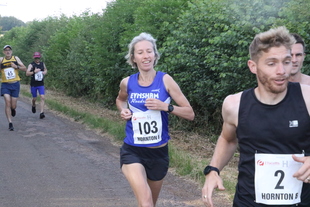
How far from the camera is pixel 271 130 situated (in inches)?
123

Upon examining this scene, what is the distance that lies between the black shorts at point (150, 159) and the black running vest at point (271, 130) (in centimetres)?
178

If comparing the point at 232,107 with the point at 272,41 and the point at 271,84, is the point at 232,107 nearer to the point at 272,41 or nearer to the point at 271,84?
the point at 271,84

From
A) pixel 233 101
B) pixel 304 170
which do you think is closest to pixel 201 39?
pixel 233 101

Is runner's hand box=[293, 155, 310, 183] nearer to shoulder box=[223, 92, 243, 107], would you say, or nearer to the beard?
the beard

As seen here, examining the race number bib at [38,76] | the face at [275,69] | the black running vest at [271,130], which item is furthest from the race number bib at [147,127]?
the race number bib at [38,76]

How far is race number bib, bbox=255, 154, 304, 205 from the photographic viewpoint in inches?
124

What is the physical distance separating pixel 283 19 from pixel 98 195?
3923mm

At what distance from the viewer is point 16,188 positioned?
7.31 metres

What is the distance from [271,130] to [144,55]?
7.68 ft

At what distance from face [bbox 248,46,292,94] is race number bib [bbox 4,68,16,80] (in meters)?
10.9

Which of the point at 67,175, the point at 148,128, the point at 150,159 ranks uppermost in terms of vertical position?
the point at 148,128

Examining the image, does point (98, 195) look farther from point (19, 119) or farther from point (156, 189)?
point (19, 119)

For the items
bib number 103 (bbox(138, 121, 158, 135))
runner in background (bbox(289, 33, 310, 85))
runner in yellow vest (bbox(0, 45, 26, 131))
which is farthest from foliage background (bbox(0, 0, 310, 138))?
bib number 103 (bbox(138, 121, 158, 135))

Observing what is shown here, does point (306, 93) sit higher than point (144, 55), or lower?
lower
